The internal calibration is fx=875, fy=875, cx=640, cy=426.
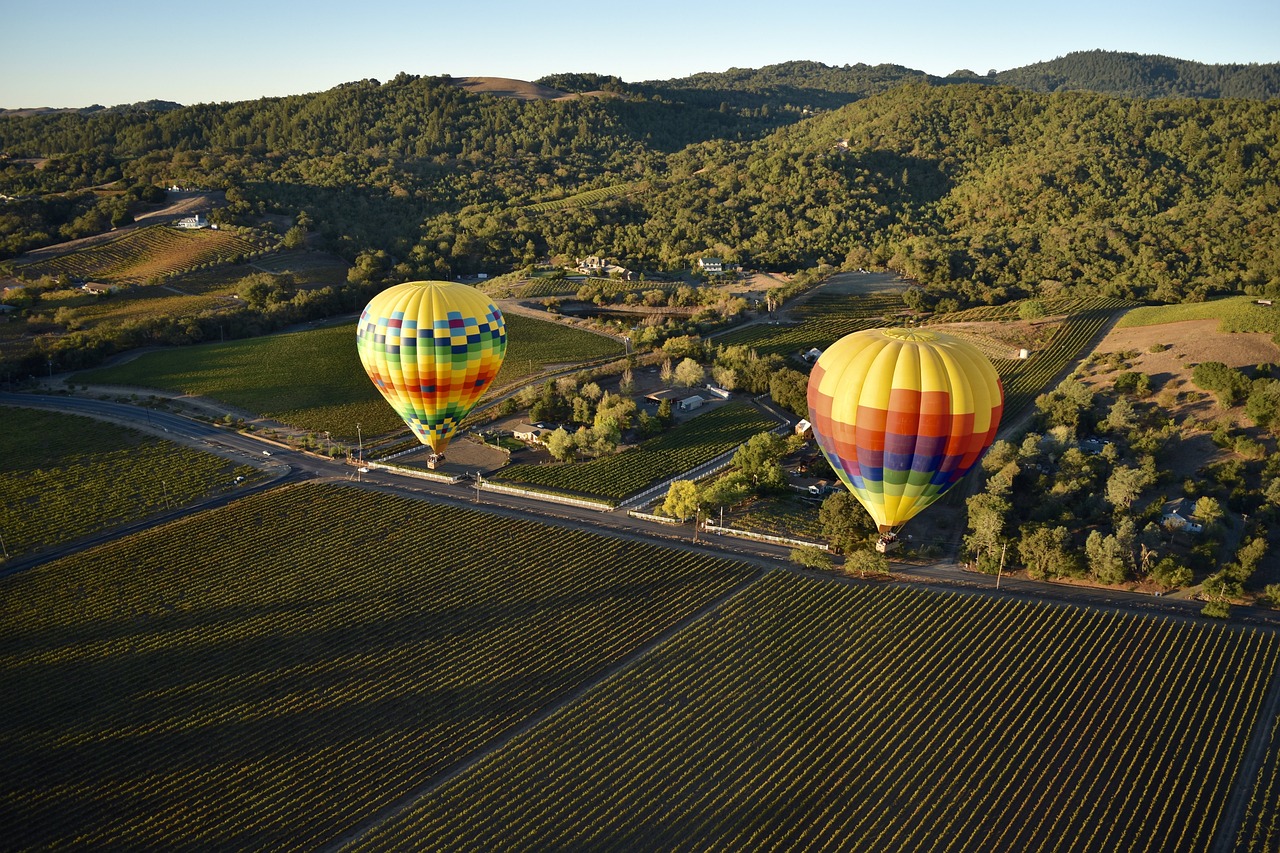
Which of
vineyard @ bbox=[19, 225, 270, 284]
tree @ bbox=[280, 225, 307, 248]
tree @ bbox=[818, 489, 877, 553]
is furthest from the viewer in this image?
tree @ bbox=[280, 225, 307, 248]

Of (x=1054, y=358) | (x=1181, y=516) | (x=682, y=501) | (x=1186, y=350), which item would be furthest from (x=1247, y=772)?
(x=1054, y=358)

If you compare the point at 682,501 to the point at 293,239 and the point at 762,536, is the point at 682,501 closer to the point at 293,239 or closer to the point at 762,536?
the point at 762,536

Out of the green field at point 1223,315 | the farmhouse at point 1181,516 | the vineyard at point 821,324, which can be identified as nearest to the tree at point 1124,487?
the farmhouse at point 1181,516

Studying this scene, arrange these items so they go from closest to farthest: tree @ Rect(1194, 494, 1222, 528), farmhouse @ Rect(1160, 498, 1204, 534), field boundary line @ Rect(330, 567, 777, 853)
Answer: field boundary line @ Rect(330, 567, 777, 853) < tree @ Rect(1194, 494, 1222, 528) < farmhouse @ Rect(1160, 498, 1204, 534)

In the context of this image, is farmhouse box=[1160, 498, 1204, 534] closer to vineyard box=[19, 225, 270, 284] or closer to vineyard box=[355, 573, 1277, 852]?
vineyard box=[355, 573, 1277, 852]

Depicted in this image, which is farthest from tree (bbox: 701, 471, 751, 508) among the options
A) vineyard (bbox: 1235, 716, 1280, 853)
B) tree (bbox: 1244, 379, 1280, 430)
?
tree (bbox: 1244, 379, 1280, 430)

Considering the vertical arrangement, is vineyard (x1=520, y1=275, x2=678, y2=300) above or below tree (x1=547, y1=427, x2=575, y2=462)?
above
